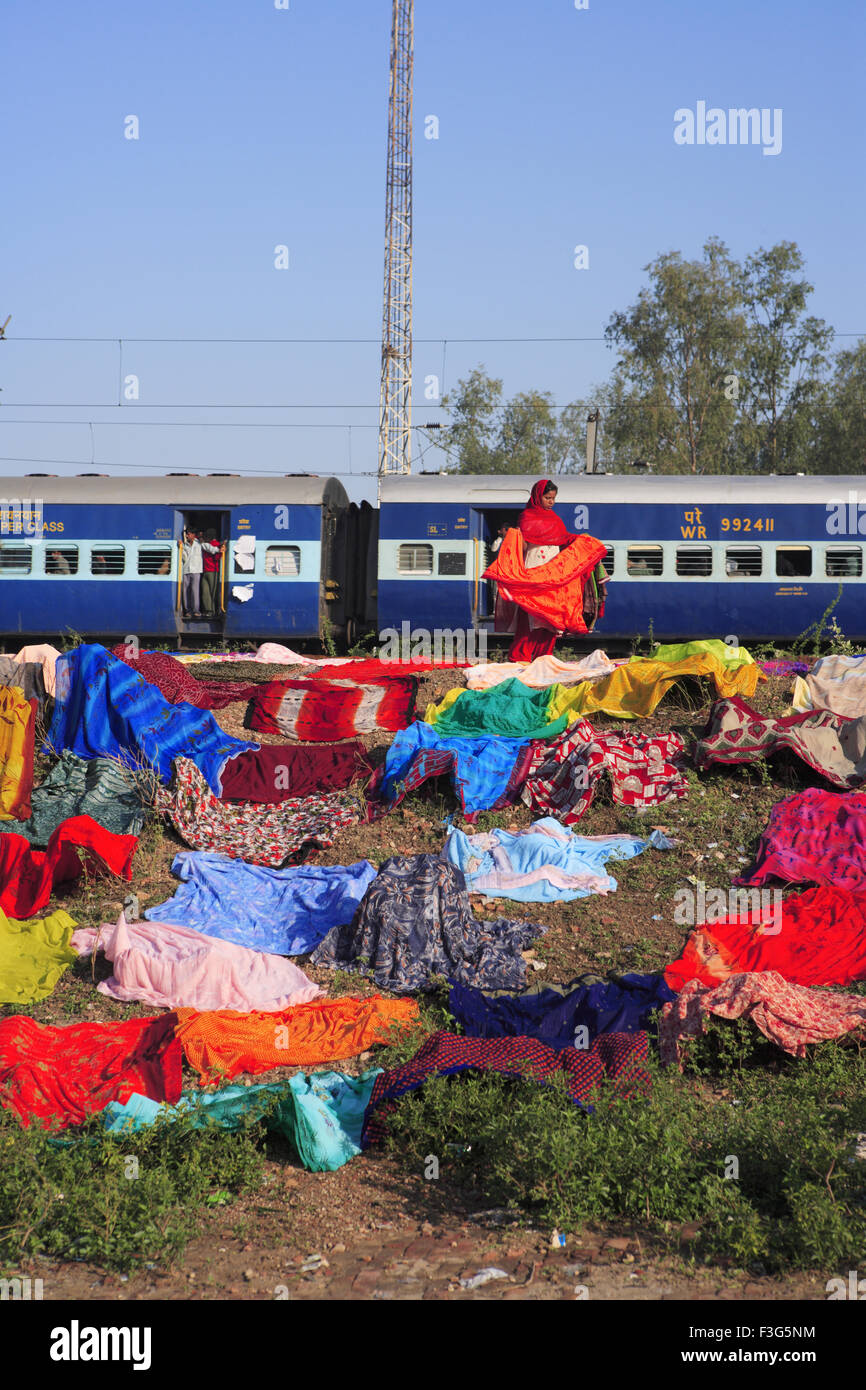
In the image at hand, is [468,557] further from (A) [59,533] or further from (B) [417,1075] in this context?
(B) [417,1075]

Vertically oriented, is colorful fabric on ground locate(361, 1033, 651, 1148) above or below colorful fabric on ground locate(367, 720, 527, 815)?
below

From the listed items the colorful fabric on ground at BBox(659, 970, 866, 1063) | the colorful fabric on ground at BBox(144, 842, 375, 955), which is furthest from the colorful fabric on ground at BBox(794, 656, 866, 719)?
the colorful fabric on ground at BBox(659, 970, 866, 1063)

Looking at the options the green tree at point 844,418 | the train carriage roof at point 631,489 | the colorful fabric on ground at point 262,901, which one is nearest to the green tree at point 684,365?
the green tree at point 844,418

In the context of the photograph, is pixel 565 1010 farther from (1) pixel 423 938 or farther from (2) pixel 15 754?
(2) pixel 15 754

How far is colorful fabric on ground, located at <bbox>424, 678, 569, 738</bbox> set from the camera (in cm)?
1118

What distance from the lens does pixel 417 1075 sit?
5.59 metres

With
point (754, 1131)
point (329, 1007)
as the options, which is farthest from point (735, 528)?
point (754, 1131)

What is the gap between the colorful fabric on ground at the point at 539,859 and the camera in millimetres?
8695

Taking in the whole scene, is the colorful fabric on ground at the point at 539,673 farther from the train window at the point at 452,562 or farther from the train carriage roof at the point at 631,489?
the train window at the point at 452,562

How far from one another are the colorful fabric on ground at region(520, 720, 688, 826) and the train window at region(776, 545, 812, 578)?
7546 mm

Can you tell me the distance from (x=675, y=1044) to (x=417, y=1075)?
1.37m

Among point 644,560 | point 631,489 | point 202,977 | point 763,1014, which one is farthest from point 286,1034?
point 631,489

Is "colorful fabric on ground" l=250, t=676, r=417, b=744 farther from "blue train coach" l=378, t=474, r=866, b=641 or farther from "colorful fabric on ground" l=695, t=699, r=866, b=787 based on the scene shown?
"blue train coach" l=378, t=474, r=866, b=641

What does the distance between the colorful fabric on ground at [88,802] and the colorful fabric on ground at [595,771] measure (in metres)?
3.21
